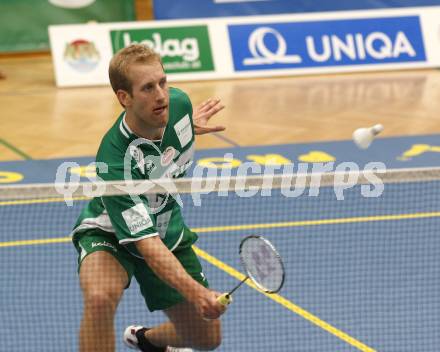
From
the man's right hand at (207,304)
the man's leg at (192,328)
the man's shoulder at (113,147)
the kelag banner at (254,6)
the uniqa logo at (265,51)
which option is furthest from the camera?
the kelag banner at (254,6)

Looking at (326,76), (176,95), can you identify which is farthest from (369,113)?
(176,95)

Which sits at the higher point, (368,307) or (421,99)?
(421,99)

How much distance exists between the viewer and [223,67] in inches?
505

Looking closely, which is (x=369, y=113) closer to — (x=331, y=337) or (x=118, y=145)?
(x=331, y=337)

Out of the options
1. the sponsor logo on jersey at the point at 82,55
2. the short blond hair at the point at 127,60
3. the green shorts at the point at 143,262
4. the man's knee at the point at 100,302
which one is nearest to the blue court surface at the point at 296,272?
the green shorts at the point at 143,262

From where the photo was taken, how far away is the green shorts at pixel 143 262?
4.87 metres

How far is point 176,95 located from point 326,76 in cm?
813

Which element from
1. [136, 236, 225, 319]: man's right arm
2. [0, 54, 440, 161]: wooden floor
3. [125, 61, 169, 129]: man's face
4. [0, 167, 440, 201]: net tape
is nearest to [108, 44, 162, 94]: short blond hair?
[125, 61, 169, 129]: man's face

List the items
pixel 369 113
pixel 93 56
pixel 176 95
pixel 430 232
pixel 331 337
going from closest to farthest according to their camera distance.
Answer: pixel 176 95, pixel 331 337, pixel 430 232, pixel 369 113, pixel 93 56

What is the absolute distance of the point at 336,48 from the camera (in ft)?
42.6

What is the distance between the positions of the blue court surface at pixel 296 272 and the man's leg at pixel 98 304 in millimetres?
1199

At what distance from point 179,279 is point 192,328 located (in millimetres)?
900

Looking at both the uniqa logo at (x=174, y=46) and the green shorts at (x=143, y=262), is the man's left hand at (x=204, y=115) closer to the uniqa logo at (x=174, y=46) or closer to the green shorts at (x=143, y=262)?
the green shorts at (x=143, y=262)

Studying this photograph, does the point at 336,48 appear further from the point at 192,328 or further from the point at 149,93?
the point at 149,93
